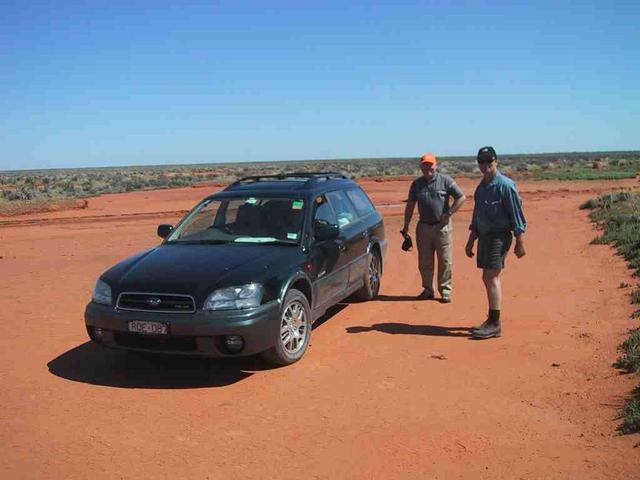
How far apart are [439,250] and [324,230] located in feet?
7.38

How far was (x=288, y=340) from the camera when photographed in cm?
585

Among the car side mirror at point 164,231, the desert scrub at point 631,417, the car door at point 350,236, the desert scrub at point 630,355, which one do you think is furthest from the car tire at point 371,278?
the desert scrub at point 631,417

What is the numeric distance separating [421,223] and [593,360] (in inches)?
125

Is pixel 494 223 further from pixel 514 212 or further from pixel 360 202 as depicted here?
pixel 360 202

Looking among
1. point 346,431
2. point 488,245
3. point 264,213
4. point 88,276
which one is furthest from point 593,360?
point 88,276

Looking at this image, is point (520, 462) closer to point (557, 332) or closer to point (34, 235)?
point (557, 332)

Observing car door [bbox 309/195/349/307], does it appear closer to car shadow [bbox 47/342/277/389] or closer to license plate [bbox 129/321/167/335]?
car shadow [bbox 47/342/277/389]

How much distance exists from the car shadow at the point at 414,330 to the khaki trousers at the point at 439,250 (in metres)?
1.28

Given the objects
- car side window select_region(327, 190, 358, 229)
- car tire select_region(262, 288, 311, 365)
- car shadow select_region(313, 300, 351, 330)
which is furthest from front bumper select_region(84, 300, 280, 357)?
car side window select_region(327, 190, 358, 229)

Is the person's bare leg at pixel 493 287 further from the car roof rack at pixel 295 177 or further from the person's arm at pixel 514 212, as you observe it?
the car roof rack at pixel 295 177

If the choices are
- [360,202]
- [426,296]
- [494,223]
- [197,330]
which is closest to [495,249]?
[494,223]

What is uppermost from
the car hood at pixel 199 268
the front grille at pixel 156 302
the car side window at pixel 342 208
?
the car side window at pixel 342 208

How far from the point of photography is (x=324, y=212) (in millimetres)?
7156

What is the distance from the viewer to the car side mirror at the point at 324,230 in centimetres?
662
